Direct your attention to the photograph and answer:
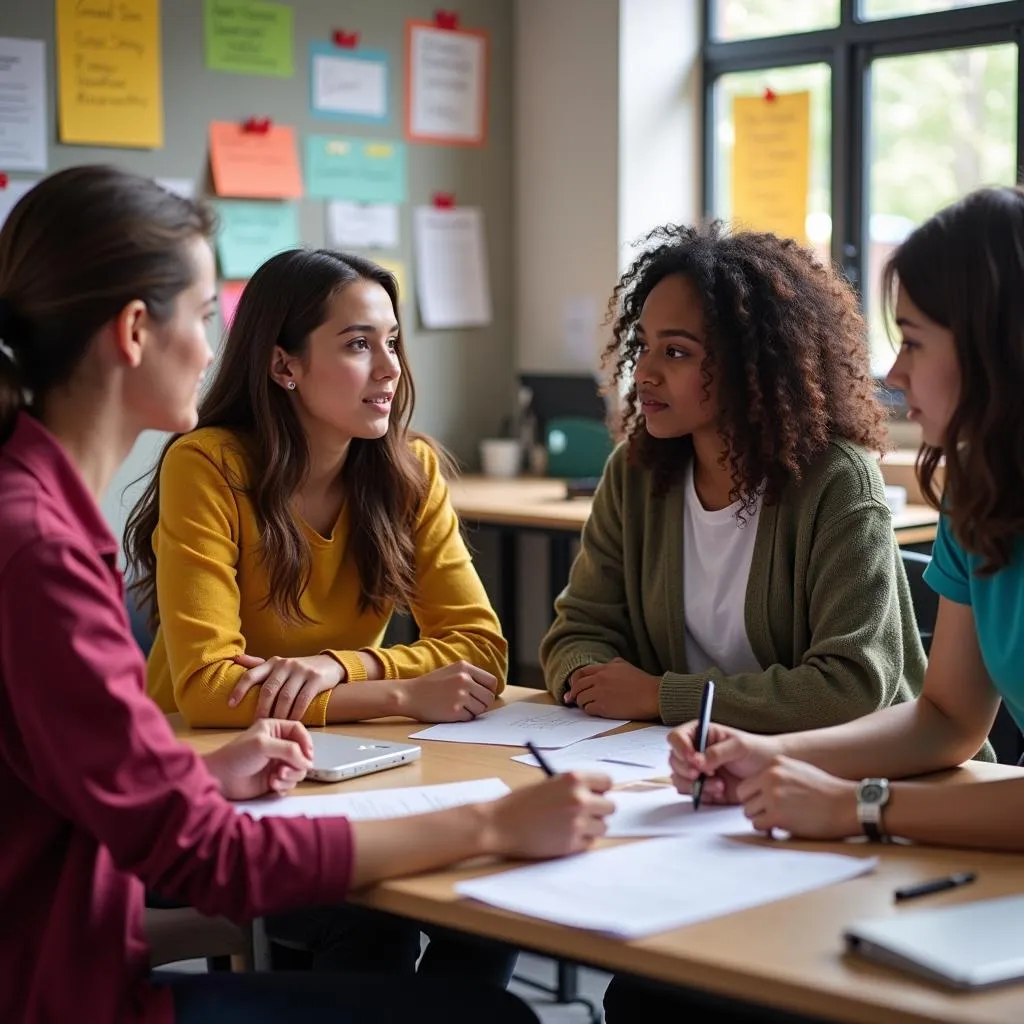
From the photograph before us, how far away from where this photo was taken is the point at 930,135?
3910 mm

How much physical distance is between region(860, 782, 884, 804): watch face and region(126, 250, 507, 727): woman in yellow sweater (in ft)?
2.07

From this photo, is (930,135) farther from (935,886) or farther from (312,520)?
(935,886)

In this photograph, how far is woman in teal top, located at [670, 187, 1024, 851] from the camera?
1.38 meters

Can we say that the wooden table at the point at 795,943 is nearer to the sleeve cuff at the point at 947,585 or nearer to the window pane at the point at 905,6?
the sleeve cuff at the point at 947,585

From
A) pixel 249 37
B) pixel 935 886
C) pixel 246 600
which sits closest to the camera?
pixel 935 886

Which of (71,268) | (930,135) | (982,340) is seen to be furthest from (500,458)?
(71,268)

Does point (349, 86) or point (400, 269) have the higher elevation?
point (349, 86)

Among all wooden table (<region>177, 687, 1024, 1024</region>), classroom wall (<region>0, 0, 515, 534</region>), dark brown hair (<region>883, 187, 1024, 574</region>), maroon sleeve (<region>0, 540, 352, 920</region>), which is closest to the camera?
wooden table (<region>177, 687, 1024, 1024</region>)

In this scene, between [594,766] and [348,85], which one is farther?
[348,85]

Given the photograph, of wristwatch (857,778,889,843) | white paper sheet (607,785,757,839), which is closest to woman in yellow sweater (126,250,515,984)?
white paper sheet (607,785,757,839)

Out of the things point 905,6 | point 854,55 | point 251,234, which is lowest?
point 251,234

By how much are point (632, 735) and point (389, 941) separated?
401 mm

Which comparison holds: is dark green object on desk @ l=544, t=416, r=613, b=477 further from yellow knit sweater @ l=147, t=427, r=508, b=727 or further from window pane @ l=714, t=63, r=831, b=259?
yellow knit sweater @ l=147, t=427, r=508, b=727

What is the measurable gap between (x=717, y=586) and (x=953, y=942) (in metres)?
0.93
